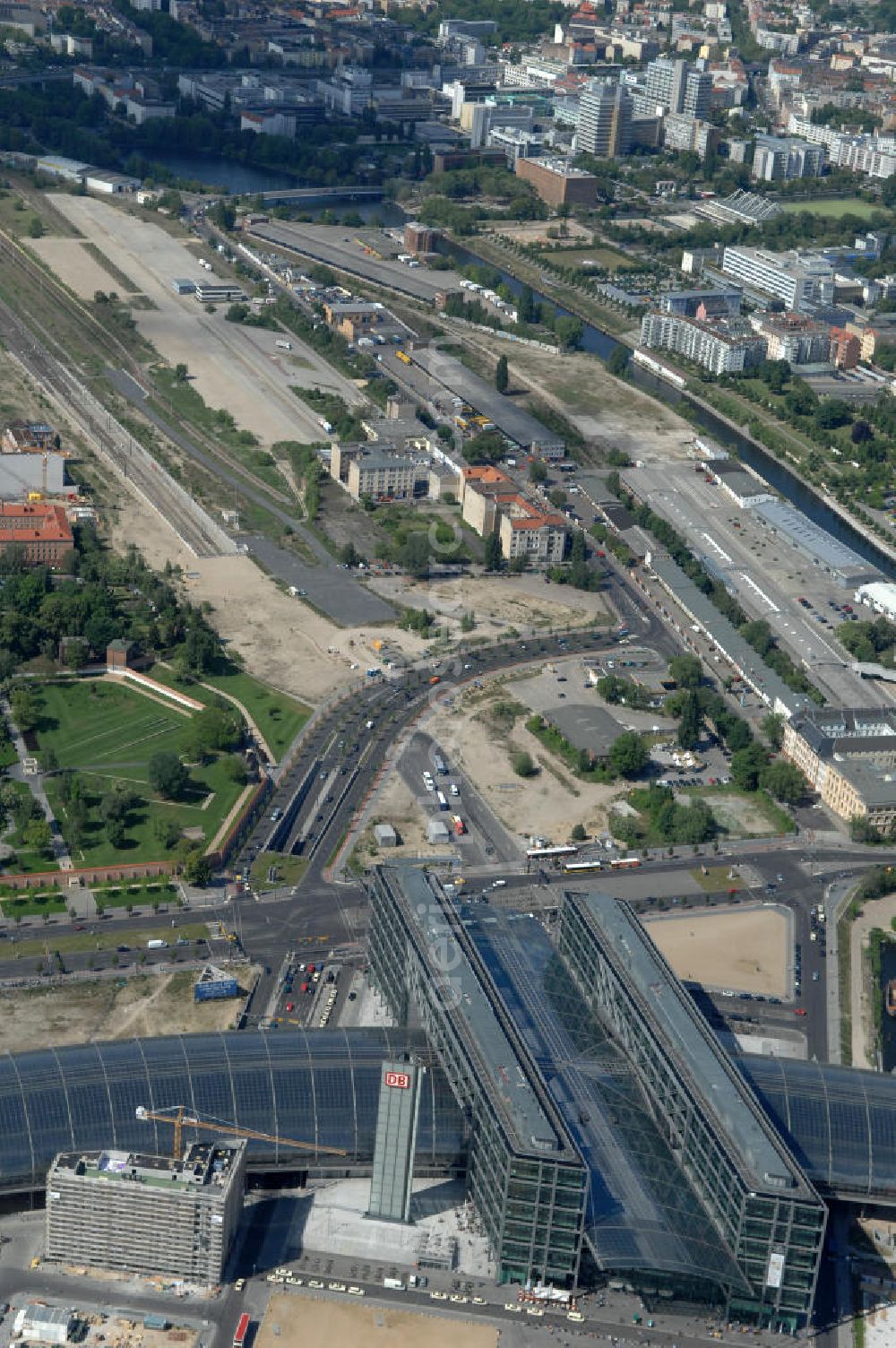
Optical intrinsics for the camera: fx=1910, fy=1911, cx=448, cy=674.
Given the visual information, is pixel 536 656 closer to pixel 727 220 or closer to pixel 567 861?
pixel 567 861

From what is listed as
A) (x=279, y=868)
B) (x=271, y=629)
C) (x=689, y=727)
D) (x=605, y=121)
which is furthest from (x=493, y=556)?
(x=605, y=121)

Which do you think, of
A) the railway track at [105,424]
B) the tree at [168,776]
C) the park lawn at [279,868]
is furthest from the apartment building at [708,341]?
the park lawn at [279,868]

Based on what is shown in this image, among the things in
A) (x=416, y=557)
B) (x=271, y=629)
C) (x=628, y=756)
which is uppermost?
(x=416, y=557)

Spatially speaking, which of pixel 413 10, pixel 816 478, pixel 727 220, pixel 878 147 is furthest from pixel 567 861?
pixel 413 10

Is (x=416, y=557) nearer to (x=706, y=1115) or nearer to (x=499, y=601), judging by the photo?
(x=499, y=601)

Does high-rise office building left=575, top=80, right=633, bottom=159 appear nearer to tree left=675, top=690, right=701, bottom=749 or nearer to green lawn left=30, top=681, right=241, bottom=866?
tree left=675, top=690, right=701, bottom=749

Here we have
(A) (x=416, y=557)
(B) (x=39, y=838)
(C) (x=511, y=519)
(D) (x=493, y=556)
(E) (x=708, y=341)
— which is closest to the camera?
(B) (x=39, y=838)

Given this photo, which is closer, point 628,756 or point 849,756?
point 628,756
